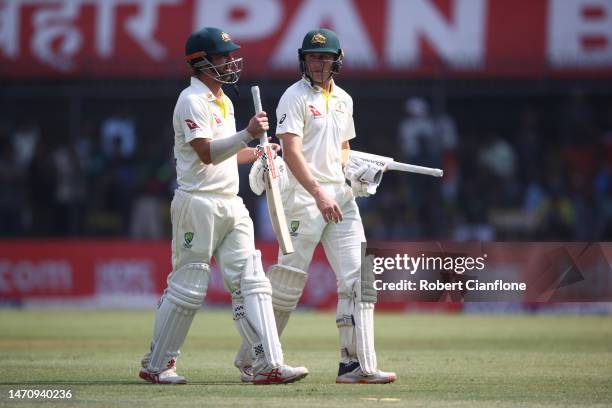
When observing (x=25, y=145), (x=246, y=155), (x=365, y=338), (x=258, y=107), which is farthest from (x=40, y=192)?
(x=365, y=338)

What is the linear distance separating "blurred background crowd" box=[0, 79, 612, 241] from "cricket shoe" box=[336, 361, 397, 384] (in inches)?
421

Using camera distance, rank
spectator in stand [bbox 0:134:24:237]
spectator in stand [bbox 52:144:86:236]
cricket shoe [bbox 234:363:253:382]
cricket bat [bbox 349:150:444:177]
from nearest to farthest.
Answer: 1. cricket shoe [bbox 234:363:253:382]
2. cricket bat [bbox 349:150:444:177]
3. spectator in stand [bbox 52:144:86:236]
4. spectator in stand [bbox 0:134:24:237]

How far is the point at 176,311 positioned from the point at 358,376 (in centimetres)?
137

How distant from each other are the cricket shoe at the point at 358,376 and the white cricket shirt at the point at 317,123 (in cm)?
135

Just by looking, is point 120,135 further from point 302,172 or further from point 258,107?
point 302,172

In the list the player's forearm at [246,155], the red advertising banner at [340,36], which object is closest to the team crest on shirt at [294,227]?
the player's forearm at [246,155]

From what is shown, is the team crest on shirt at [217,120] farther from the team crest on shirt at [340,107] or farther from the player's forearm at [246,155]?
the team crest on shirt at [340,107]

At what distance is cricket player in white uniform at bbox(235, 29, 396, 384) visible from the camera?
8523 millimetres

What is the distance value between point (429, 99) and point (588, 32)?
10.7ft

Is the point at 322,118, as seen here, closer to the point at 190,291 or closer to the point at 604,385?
the point at 190,291

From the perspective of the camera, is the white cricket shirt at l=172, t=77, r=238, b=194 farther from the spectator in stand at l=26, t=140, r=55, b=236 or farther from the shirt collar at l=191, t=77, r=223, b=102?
the spectator in stand at l=26, t=140, r=55, b=236

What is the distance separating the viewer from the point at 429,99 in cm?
2231

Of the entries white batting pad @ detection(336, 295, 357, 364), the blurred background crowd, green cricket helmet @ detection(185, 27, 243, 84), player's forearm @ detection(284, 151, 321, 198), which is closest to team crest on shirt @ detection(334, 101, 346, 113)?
player's forearm @ detection(284, 151, 321, 198)

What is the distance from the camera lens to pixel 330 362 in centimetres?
1046
